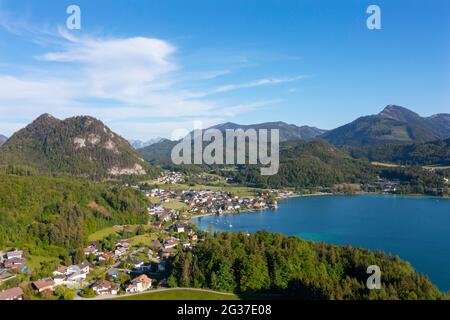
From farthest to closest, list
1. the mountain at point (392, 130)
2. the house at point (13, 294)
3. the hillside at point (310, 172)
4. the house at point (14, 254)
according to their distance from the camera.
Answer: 1. the mountain at point (392, 130)
2. the hillside at point (310, 172)
3. the house at point (14, 254)
4. the house at point (13, 294)

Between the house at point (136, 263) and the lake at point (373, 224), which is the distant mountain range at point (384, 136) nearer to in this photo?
the lake at point (373, 224)

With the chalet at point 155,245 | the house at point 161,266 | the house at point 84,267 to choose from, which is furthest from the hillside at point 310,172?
the house at point 84,267

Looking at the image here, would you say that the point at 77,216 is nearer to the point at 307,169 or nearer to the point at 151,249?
the point at 151,249

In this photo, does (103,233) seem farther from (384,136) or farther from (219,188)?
(384,136)

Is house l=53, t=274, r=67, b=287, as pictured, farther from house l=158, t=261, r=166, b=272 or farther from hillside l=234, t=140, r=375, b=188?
hillside l=234, t=140, r=375, b=188

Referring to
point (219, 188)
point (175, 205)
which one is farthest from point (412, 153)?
point (175, 205)

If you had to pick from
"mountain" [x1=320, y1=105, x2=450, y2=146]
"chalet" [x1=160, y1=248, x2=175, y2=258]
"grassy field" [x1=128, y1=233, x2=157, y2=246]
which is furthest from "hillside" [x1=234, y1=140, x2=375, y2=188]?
"mountain" [x1=320, y1=105, x2=450, y2=146]
